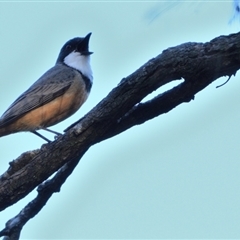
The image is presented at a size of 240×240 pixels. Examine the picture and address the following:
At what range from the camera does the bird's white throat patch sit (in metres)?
8.43

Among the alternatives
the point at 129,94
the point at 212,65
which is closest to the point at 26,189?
the point at 129,94

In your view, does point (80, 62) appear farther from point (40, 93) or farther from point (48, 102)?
point (48, 102)

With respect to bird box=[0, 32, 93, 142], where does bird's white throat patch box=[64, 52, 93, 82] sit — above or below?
above

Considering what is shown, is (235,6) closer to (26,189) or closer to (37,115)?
(26,189)

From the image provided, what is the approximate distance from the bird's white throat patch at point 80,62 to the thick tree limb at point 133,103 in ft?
9.09

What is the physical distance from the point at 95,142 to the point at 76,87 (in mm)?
2448

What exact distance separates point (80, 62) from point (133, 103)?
351cm

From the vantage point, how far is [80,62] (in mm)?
8625

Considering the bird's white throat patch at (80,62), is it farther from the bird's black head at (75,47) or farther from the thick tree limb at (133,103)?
the thick tree limb at (133,103)

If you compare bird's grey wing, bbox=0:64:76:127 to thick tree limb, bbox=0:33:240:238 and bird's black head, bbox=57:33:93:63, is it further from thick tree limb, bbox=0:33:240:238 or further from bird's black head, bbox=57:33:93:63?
thick tree limb, bbox=0:33:240:238

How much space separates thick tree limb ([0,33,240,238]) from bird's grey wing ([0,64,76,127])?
1.93 m

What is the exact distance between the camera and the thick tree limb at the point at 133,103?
16.4 feet

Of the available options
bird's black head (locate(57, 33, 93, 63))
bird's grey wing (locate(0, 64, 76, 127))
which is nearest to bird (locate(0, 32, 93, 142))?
bird's grey wing (locate(0, 64, 76, 127))

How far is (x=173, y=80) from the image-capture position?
5.23 m
